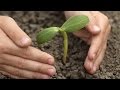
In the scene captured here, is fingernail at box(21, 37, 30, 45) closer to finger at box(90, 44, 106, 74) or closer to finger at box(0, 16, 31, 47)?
finger at box(0, 16, 31, 47)

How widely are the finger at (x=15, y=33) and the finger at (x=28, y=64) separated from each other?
0.04 metres

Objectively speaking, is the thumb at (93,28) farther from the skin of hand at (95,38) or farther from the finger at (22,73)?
the finger at (22,73)

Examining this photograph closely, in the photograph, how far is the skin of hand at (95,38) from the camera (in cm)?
86

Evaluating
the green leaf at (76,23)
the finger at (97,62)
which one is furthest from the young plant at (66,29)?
the finger at (97,62)

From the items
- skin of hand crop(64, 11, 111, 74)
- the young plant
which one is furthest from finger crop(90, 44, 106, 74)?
the young plant

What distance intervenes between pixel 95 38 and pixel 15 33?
0.73 feet

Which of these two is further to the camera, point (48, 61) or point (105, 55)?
point (105, 55)

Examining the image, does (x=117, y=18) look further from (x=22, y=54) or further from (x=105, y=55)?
(x=22, y=54)

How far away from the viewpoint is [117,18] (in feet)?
3.85
